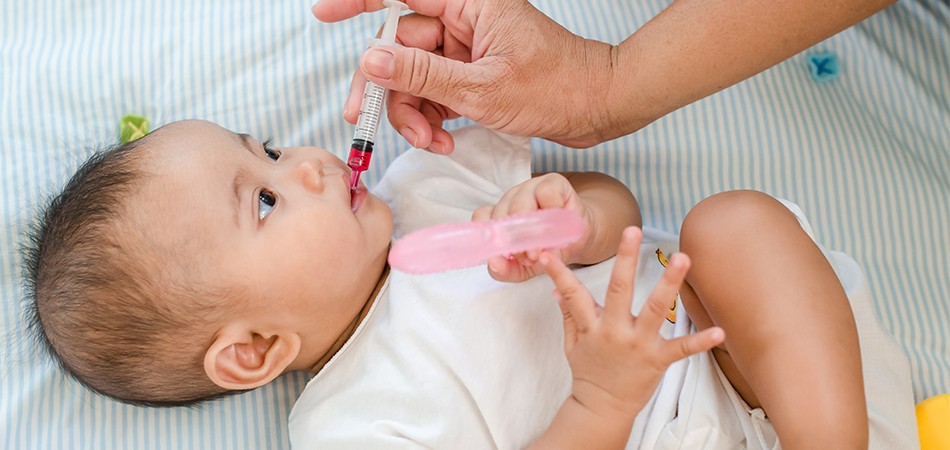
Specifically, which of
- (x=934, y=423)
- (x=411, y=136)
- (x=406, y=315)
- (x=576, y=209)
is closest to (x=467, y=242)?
(x=576, y=209)

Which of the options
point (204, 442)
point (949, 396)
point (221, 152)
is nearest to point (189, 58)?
point (221, 152)

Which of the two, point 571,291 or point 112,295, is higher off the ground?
point 571,291

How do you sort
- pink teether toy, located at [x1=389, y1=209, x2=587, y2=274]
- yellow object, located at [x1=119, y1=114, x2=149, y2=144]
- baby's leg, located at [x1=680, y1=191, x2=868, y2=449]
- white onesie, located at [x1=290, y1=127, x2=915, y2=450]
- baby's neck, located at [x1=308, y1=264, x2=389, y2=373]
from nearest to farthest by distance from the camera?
pink teether toy, located at [x1=389, y1=209, x2=587, y2=274]
baby's leg, located at [x1=680, y1=191, x2=868, y2=449]
white onesie, located at [x1=290, y1=127, x2=915, y2=450]
baby's neck, located at [x1=308, y1=264, x2=389, y2=373]
yellow object, located at [x1=119, y1=114, x2=149, y2=144]

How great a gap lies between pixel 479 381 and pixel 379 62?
473mm

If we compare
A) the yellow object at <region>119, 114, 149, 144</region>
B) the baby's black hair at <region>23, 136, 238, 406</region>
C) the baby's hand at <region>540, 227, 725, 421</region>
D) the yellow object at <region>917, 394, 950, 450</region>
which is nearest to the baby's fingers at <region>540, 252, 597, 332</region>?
the baby's hand at <region>540, 227, 725, 421</region>

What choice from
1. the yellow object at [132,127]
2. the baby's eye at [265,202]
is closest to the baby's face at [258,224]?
the baby's eye at [265,202]

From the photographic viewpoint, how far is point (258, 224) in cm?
120

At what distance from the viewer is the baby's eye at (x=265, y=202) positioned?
121 cm

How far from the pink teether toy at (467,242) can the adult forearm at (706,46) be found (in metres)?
0.42

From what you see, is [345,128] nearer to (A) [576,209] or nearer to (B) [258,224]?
(B) [258,224]

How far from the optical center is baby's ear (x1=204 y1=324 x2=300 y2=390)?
3.94 feet

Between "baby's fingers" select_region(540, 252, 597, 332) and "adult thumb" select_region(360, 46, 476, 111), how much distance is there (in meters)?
0.34

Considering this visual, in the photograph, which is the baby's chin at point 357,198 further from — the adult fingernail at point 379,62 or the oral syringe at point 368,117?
the adult fingernail at point 379,62

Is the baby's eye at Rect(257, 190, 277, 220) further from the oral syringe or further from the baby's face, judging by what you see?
the oral syringe
